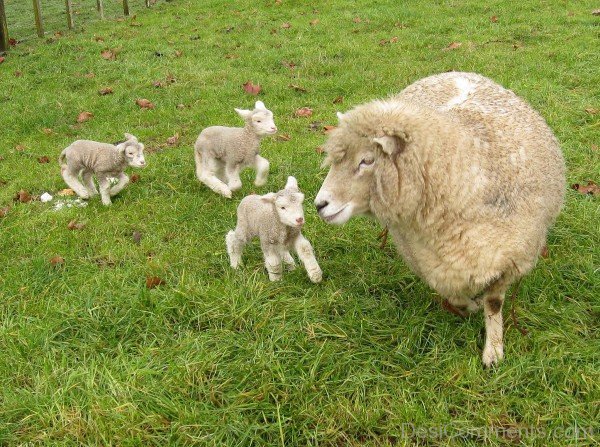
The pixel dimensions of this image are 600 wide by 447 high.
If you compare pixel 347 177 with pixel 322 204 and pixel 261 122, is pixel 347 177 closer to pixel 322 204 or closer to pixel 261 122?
pixel 322 204

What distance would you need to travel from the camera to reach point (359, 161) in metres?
2.94

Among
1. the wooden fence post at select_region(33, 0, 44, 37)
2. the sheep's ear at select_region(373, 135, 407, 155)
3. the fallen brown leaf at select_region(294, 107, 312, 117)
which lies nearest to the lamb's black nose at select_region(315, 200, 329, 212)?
the sheep's ear at select_region(373, 135, 407, 155)

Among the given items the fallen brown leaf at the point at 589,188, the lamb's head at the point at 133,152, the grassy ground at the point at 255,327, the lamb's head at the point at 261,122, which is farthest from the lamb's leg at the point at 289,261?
the fallen brown leaf at the point at 589,188

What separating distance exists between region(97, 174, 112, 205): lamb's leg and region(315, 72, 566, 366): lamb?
3.41 meters

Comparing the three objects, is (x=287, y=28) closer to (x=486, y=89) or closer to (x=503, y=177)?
(x=486, y=89)

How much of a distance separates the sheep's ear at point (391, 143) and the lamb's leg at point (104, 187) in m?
3.77

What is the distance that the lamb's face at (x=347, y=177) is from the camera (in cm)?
293

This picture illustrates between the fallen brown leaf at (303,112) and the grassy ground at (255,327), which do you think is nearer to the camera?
the grassy ground at (255,327)

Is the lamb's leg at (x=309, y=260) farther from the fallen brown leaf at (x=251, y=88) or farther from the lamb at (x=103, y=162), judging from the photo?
the fallen brown leaf at (x=251, y=88)

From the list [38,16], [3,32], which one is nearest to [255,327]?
[3,32]

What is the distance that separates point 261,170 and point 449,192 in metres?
2.88

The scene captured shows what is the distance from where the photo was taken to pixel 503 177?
10.2 ft

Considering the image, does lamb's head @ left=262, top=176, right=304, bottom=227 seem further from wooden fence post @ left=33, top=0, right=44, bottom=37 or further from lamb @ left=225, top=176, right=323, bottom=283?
wooden fence post @ left=33, top=0, right=44, bottom=37

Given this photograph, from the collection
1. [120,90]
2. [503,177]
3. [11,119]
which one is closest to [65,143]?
[11,119]
